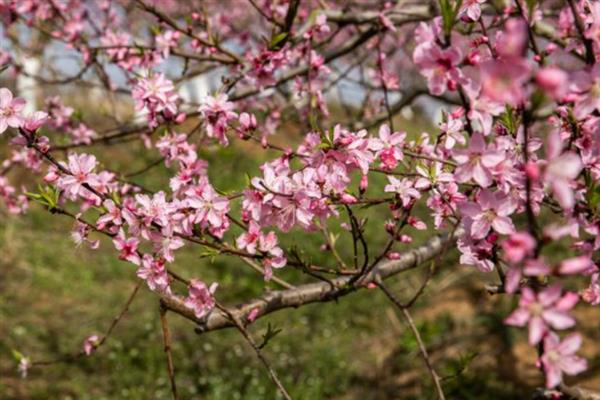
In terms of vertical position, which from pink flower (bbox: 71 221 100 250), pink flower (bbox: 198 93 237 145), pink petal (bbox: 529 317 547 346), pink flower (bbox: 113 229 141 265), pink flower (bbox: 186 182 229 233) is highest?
pink flower (bbox: 198 93 237 145)

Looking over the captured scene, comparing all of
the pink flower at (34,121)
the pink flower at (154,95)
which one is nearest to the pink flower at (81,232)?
the pink flower at (34,121)

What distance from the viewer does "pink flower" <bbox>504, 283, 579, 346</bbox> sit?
3.38ft

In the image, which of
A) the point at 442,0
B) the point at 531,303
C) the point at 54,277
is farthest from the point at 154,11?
the point at 54,277

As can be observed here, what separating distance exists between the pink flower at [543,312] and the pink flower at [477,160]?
321 mm

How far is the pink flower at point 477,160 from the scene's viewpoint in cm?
125

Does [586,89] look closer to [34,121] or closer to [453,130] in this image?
[453,130]

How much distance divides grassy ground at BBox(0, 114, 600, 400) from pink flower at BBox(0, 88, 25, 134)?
243 cm

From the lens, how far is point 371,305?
664cm

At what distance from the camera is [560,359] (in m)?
1.11

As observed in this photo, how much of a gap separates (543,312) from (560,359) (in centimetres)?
13

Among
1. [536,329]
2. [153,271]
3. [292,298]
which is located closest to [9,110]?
[153,271]

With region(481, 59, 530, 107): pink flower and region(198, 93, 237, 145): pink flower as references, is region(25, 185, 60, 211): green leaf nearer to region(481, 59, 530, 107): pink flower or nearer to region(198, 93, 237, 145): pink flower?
region(198, 93, 237, 145): pink flower

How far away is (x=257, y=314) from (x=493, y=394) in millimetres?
3218

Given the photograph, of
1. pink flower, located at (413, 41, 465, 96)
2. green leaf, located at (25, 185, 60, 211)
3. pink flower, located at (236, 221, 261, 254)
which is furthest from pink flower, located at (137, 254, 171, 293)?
pink flower, located at (413, 41, 465, 96)
